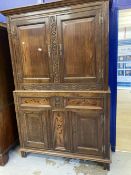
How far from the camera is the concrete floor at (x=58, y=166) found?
2.02m

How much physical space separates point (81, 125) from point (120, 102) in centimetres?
290

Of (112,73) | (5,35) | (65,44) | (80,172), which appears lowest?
(80,172)

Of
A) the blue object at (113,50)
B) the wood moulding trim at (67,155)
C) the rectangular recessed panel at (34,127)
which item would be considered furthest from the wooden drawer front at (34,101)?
the blue object at (113,50)

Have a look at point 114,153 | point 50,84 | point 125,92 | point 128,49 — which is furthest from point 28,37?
point 128,49

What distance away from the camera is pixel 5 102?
2.25m

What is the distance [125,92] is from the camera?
5.73m

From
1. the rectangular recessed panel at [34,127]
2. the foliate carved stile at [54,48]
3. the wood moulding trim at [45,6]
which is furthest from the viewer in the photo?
the rectangular recessed panel at [34,127]

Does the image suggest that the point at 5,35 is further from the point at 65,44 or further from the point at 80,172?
the point at 80,172

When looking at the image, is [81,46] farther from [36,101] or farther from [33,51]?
[36,101]

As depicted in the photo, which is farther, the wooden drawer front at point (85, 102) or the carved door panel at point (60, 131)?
the carved door panel at point (60, 131)

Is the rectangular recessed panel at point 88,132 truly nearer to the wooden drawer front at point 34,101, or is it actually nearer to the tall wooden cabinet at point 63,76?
the tall wooden cabinet at point 63,76

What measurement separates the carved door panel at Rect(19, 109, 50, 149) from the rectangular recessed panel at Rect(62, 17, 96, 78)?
2.13ft

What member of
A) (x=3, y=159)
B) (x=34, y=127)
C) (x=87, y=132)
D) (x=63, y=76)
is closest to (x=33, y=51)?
(x=63, y=76)

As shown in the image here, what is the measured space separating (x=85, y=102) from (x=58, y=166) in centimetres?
92
